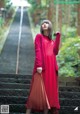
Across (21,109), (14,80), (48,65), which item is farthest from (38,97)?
(14,80)

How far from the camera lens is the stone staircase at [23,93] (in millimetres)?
8211

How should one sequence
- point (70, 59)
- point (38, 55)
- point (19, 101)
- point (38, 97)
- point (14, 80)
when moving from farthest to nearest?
point (70, 59), point (14, 80), point (19, 101), point (38, 55), point (38, 97)

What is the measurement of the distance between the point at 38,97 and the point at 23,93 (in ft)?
7.14

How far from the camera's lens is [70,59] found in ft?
40.3

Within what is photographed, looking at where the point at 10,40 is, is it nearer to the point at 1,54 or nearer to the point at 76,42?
the point at 1,54

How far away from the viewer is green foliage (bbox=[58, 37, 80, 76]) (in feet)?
37.6

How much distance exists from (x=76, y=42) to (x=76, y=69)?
154cm

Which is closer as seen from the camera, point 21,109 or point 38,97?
point 38,97

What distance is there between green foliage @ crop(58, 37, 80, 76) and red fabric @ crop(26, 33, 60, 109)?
3.79 metres

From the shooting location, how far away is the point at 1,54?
64.1 ft

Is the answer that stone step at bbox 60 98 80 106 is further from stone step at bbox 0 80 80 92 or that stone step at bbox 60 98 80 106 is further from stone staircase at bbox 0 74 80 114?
stone step at bbox 0 80 80 92

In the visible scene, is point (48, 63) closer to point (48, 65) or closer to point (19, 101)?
point (48, 65)

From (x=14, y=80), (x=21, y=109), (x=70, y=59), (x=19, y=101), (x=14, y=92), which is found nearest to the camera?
(x=21, y=109)

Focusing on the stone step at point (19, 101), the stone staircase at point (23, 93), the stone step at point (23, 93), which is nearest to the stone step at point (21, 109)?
the stone staircase at point (23, 93)
